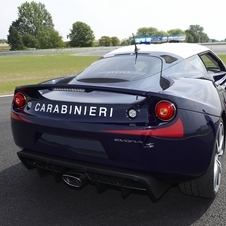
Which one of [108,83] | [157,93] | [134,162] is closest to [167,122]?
[157,93]

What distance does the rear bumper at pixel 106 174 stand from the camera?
2203 millimetres

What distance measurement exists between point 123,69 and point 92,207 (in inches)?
54.3

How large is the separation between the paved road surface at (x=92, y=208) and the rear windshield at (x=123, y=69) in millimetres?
1099

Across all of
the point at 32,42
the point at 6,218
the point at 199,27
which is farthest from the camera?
the point at 199,27

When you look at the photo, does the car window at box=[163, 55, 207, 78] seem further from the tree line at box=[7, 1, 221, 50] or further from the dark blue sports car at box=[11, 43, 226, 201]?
the tree line at box=[7, 1, 221, 50]

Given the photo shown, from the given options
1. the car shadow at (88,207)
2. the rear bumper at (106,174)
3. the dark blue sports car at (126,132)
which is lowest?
the car shadow at (88,207)

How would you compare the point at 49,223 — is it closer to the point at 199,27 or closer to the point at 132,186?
the point at 132,186

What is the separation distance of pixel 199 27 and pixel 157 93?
145 metres

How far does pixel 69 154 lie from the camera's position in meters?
2.38

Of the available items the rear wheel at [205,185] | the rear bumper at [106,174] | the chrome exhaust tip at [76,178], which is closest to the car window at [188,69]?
the rear wheel at [205,185]

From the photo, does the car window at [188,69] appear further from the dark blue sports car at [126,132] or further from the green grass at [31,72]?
the green grass at [31,72]

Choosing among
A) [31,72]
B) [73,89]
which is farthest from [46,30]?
[73,89]

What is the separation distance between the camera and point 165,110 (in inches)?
84.7

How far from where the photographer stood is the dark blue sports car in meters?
2.16
